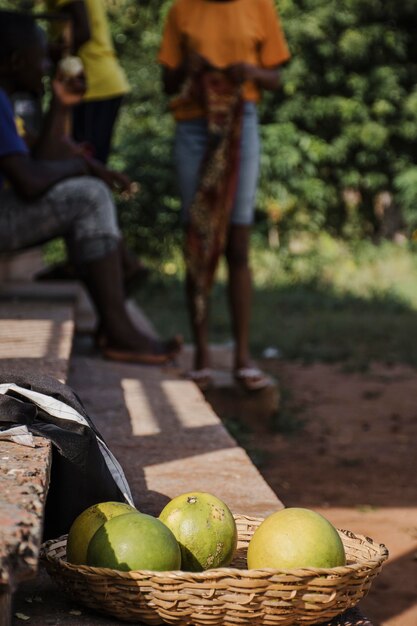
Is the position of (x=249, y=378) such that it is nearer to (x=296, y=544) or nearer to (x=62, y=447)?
(x=62, y=447)

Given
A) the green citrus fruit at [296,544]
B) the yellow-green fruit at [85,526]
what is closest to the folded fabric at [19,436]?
the yellow-green fruit at [85,526]

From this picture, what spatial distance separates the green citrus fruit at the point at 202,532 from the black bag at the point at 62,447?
0.22 metres

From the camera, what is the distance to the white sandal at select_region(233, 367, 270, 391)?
510cm

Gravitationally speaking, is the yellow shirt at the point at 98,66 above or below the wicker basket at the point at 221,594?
above

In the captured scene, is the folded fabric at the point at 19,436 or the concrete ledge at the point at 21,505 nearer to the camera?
the concrete ledge at the point at 21,505

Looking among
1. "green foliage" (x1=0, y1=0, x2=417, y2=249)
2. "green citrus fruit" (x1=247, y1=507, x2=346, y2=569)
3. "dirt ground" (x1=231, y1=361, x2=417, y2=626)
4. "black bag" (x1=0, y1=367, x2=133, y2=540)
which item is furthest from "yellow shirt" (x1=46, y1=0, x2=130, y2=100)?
"green foliage" (x1=0, y1=0, x2=417, y2=249)

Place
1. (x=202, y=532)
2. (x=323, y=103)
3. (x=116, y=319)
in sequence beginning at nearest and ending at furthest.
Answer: (x=202, y=532), (x=116, y=319), (x=323, y=103)

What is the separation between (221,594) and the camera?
178cm

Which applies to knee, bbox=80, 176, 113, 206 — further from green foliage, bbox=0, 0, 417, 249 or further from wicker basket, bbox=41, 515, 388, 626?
green foliage, bbox=0, 0, 417, 249

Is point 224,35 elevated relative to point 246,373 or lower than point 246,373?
elevated

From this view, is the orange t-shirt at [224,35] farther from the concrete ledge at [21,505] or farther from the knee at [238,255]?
the concrete ledge at [21,505]

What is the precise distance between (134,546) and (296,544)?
0.31m

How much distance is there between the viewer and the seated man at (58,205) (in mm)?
4434

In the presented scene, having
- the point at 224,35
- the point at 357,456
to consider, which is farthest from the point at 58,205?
the point at 357,456
